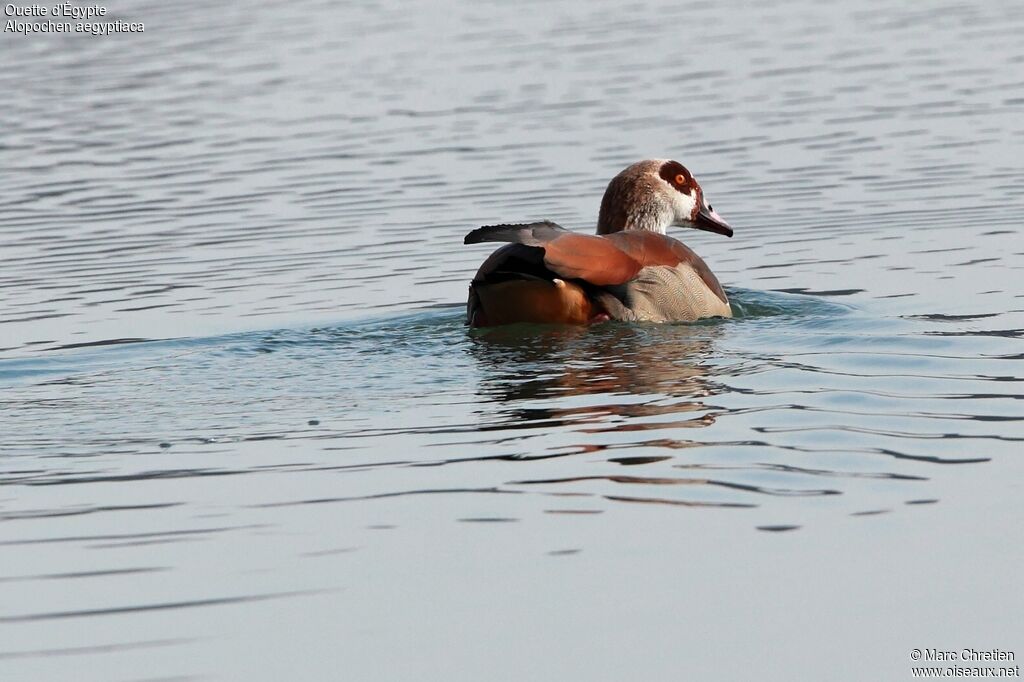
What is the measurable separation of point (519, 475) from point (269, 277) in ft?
20.2

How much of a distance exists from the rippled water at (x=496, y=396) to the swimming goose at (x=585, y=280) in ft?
0.52

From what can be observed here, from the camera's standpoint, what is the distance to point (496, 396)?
9.16 meters

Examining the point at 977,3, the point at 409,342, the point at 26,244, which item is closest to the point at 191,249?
the point at 26,244

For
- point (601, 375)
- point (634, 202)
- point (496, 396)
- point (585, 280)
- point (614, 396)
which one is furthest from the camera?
point (634, 202)

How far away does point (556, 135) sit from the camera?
18.6m

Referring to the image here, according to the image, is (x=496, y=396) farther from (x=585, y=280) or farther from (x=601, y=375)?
(x=585, y=280)

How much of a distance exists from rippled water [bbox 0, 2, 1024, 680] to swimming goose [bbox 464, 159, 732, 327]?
0.52 feet

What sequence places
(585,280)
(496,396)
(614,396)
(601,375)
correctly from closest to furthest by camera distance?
1. (614,396)
2. (496,396)
3. (601,375)
4. (585,280)

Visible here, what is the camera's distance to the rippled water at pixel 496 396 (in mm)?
5938

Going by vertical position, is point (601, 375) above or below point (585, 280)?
below

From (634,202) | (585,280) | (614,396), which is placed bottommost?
(614,396)

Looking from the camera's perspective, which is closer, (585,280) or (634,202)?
(585,280)

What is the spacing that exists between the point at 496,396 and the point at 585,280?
1.41 metres

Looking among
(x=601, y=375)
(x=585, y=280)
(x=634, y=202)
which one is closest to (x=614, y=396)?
(x=601, y=375)
